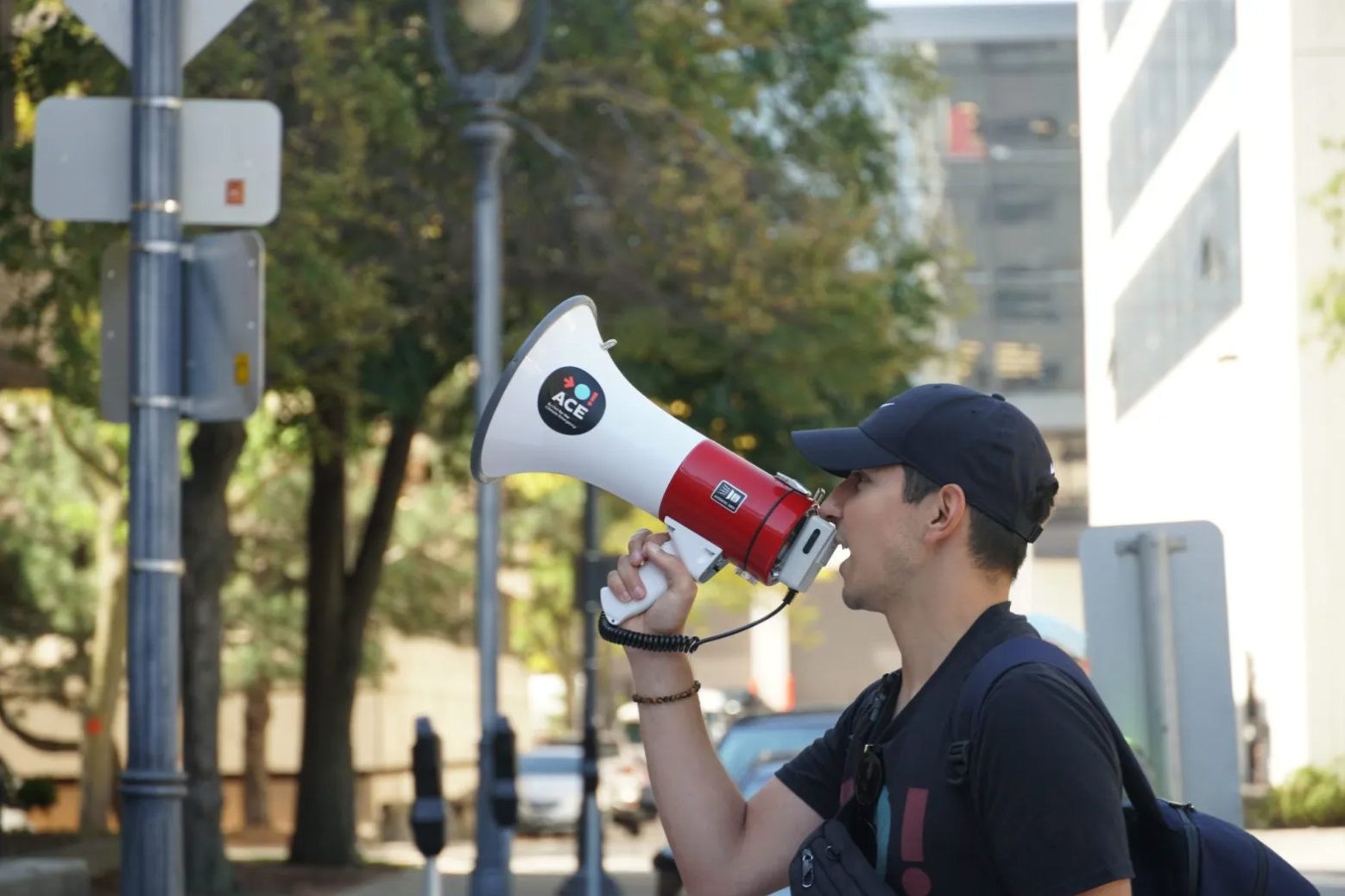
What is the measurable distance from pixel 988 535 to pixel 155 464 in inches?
151

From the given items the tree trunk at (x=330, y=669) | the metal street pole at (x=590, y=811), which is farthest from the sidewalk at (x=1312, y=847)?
the tree trunk at (x=330, y=669)

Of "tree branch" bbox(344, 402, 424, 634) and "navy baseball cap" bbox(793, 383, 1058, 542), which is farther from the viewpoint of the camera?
"tree branch" bbox(344, 402, 424, 634)

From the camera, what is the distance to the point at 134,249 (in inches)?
241

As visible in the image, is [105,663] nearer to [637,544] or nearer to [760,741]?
[760,741]

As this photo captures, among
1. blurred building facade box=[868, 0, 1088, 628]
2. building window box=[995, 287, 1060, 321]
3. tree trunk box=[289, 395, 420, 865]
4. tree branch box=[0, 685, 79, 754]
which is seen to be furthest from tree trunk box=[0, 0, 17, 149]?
building window box=[995, 287, 1060, 321]

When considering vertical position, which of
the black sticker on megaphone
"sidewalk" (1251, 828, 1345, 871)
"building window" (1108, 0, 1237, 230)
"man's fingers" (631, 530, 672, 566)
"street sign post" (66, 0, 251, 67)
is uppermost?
"building window" (1108, 0, 1237, 230)

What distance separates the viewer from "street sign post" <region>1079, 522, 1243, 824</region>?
6773mm

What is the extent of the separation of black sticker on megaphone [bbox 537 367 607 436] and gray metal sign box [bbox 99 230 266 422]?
303cm

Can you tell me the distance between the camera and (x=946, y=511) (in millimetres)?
2672

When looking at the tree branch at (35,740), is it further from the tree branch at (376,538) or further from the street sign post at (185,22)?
the street sign post at (185,22)

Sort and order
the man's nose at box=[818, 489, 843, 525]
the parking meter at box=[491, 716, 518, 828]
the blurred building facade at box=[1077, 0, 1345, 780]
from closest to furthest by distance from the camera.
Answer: the man's nose at box=[818, 489, 843, 525] < the parking meter at box=[491, 716, 518, 828] < the blurred building facade at box=[1077, 0, 1345, 780]

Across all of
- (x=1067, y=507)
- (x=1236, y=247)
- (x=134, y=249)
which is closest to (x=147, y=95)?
(x=134, y=249)

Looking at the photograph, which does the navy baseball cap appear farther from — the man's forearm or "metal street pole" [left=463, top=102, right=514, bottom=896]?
"metal street pole" [left=463, top=102, right=514, bottom=896]

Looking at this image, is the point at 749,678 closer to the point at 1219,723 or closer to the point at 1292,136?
the point at 1292,136
